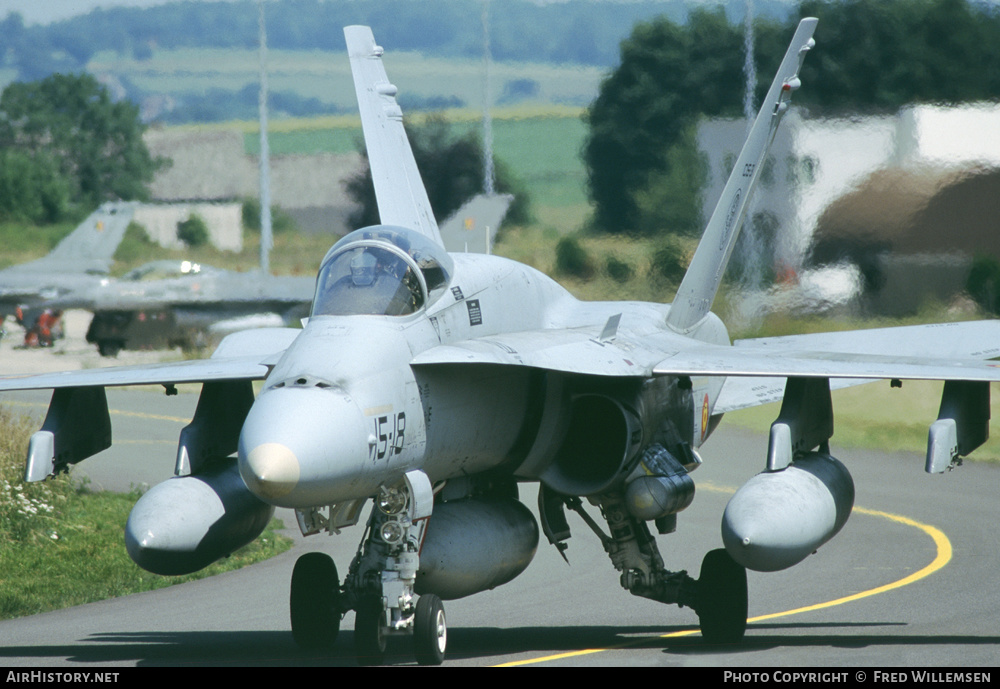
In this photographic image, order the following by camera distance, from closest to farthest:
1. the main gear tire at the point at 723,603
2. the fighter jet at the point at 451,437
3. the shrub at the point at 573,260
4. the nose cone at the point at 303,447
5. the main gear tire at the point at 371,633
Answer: the nose cone at the point at 303,447 → the fighter jet at the point at 451,437 → the main gear tire at the point at 371,633 → the main gear tire at the point at 723,603 → the shrub at the point at 573,260

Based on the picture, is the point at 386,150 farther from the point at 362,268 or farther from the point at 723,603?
the point at 723,603

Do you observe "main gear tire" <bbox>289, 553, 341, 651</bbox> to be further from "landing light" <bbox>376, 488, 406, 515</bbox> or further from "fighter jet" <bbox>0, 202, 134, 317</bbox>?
"fighter jet" <bbox>0, 202, 134, 317</bbox>

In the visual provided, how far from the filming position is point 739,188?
13.8m

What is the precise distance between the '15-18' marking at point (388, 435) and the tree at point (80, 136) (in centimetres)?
3913

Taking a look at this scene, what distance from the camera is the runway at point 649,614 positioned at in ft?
33.1

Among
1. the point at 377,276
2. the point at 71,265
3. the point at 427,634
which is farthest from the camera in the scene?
the point at 71,265

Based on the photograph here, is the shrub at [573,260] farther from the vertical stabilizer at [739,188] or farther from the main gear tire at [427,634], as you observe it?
the main gear tire at [427,634]

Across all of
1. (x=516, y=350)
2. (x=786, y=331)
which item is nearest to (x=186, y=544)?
(x=516, y=350)

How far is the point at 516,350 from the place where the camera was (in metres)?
9.80

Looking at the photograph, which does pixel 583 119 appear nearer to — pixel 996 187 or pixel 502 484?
pixel 996 187

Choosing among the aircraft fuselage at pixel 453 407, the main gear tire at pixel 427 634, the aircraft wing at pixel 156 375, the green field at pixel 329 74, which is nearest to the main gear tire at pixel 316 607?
the aircraft fuselage at pixel 453 407

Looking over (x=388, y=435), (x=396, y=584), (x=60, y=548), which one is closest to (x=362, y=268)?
(x=388, y=435)

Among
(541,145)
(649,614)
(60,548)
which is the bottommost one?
(60,548)

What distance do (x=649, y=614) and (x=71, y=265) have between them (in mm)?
29215
